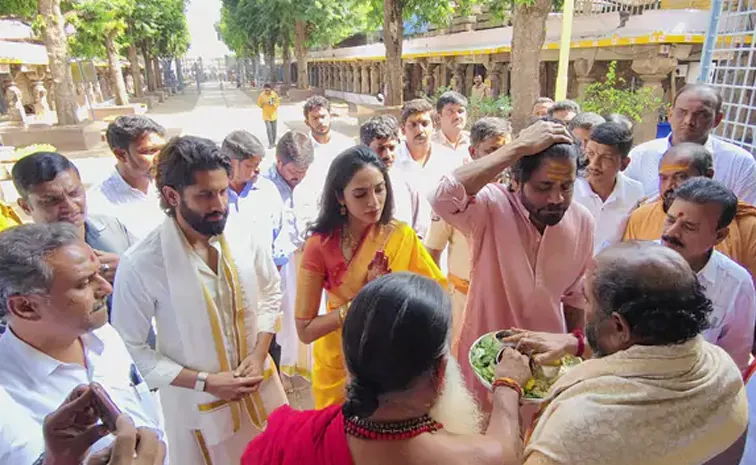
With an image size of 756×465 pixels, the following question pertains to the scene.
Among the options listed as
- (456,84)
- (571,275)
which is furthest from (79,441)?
(456,84)

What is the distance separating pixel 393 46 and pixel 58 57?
26.9ft

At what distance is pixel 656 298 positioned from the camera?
119 cm

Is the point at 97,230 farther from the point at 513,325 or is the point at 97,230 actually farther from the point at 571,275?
the point at 571,275

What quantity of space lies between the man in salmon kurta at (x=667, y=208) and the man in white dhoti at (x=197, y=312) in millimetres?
1800

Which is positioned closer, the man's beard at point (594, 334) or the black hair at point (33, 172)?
the man's beard at point (594, 334)

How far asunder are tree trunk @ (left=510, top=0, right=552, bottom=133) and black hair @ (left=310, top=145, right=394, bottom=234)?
284 inches

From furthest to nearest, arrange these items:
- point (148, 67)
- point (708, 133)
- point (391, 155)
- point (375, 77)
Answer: point (148, 67), point (375, 77), point (391, 155), point (708, 133)

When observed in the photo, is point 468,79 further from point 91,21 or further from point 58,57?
point 58,57

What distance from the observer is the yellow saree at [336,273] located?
2045 mm

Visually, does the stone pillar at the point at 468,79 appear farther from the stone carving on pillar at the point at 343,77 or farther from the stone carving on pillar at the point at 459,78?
the stone carving on pillar at the point at 343,77

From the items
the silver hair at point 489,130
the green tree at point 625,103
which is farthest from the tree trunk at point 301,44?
the silver hair at point 489,130

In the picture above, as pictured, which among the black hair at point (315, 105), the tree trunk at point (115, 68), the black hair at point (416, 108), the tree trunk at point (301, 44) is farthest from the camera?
the tree trunk at point (301, 44)

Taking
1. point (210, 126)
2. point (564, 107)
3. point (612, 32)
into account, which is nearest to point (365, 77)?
point (210, 126)

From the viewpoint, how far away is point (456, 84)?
17359 millimetres
